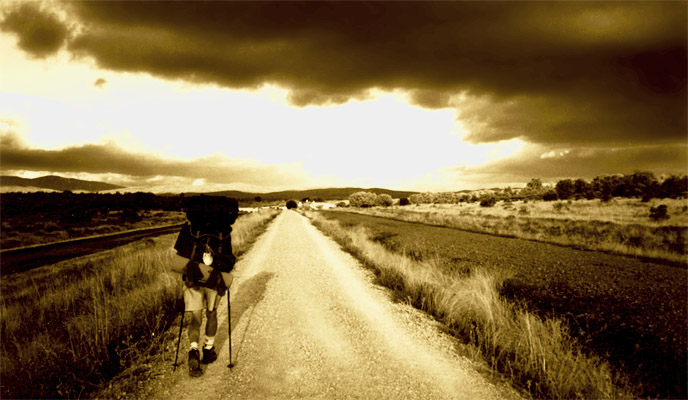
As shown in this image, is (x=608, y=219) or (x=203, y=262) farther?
(x=608, y=219)

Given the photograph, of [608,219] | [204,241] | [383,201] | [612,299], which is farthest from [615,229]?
[383,201]

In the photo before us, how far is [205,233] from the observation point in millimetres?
4660

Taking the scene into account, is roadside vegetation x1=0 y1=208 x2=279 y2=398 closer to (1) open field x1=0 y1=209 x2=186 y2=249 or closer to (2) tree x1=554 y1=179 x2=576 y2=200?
(1) open field x1=0 y1=209 x2=186 y2=249

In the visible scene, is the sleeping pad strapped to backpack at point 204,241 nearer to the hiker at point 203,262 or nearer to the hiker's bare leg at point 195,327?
the hiker at point 203,262

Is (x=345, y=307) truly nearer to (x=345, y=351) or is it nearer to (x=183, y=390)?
(x=345, y=351)

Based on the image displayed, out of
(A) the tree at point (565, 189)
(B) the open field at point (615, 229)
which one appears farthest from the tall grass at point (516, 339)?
(A) the tree at point (565, 189)

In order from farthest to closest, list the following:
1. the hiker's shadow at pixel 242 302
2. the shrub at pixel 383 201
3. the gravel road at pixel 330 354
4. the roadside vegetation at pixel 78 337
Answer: the shrub at pixel 383 201
the hiker's shadow at pixel 242 302
the gravel road at pixel 330 354
the roadside vegetation at pixel 78 337

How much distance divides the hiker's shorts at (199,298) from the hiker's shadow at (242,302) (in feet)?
1.51

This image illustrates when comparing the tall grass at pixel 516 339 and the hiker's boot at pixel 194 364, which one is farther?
the hiker's boot at pixel 194 364

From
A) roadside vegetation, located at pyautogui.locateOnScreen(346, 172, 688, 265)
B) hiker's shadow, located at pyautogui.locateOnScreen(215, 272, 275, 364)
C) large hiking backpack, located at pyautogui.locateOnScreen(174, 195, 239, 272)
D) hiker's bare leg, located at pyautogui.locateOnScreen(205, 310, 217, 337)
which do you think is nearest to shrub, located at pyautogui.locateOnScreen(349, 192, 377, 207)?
roadside vegetation, located at pyautogui.locateOnScreen(346, 172, 688, 265)

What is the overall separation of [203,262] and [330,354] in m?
2.45

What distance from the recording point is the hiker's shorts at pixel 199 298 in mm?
4660

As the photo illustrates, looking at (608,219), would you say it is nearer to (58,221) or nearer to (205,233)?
(205,233)

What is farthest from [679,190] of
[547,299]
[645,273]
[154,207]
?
[154,207]
